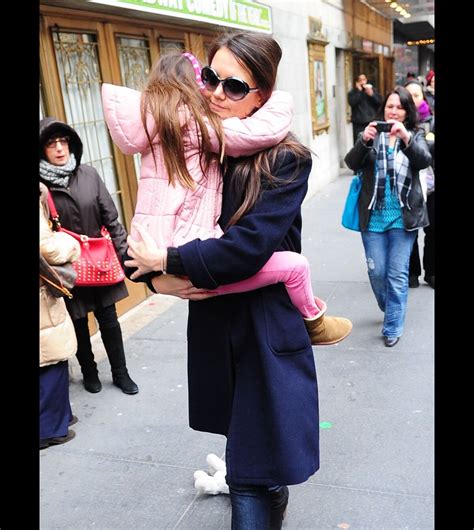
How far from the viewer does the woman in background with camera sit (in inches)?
169

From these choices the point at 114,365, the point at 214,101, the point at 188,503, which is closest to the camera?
the point at 214,101

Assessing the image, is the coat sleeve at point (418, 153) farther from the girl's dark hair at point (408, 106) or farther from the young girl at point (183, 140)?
the young girl at point (183, 140)

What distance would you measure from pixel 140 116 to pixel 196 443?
6.97 ft

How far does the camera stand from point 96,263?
3797mm

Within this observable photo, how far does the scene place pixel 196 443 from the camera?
11.0 ft

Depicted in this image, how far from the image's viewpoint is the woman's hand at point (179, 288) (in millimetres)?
1904

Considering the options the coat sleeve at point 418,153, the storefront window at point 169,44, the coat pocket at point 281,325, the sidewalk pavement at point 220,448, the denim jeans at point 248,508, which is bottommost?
the sidewalk pavement at point 220,448

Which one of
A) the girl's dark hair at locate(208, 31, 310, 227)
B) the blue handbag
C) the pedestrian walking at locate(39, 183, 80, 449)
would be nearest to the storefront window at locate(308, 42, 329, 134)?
the blue handbag

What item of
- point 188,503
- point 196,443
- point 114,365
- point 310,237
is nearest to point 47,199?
point 114,365

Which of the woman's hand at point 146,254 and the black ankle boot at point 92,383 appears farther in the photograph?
the black ankle boot at point 92,383

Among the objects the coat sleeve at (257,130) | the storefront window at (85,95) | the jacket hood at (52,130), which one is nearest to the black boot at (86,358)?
the jacket hood at (52,130)

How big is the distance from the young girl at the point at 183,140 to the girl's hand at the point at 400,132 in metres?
2.37
